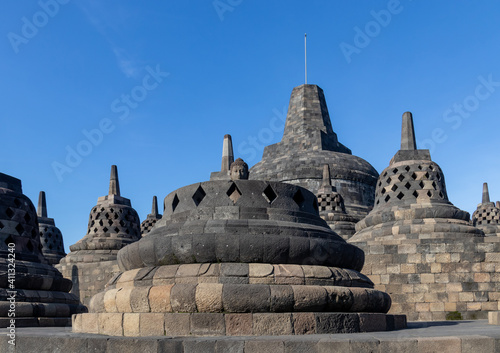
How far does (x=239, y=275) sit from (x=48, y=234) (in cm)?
2262

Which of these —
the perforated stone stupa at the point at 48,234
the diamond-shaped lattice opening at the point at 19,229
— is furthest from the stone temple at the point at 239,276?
the perforated stone stupa at the point at 48,234

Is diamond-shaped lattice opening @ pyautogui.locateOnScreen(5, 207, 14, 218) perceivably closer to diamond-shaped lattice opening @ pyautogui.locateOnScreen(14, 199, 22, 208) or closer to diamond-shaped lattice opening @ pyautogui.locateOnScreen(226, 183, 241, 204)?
diamond-shaped lattice opening @ pyautogui.locateOnScreen(14, 199, 22, 208)

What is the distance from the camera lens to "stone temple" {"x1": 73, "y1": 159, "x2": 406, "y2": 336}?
5367 mm

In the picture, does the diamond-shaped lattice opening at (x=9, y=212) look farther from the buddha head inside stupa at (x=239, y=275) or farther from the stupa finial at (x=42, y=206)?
the stupa finial at (x=42, y=206)

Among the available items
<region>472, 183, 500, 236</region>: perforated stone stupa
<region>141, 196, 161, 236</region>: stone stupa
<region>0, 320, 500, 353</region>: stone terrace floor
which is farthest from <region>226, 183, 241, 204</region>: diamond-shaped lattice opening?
<region>472, 183, 500, 236</region>: perforated stone stupa

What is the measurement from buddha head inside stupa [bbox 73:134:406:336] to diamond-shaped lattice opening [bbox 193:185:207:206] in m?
0.01

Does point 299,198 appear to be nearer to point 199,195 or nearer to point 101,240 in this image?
point 199,195

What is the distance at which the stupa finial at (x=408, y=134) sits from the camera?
15892mm

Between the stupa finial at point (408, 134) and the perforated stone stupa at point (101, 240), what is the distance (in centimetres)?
1036

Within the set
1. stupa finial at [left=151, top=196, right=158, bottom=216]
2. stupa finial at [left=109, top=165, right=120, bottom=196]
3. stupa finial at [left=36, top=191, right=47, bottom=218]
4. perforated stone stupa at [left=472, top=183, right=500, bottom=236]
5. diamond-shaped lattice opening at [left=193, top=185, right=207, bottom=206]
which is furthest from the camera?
stupa finial at [left=151, top=196, right=158, bottom=216]

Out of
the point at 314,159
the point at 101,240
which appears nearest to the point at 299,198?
the point at 101,240

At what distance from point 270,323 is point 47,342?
2128 millimetres

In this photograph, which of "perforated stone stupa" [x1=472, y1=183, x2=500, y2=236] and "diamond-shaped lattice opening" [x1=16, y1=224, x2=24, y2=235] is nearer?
"diamond-shaped lattice opening" [x1=16, y1=224, x2=24, y2=235]

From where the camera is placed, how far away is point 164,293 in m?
5.57
